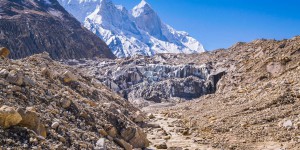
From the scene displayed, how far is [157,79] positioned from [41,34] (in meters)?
46.5

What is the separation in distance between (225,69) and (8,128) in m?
51.3

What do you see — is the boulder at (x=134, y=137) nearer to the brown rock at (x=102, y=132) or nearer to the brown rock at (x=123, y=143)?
the brown rock at (x=123, y=143)

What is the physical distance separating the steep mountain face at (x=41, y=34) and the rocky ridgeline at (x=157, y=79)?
24.0 metres

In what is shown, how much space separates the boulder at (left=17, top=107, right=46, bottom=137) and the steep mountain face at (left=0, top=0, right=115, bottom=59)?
84.4m

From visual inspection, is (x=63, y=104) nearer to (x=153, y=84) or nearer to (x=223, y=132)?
(x=223, y=132)

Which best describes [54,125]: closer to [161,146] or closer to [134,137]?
[134,137]

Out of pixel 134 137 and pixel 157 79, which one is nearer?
pixel 134 137

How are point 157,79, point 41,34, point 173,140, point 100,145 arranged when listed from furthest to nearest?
point 41,34 → point 157,79 → point 173,140 → point 100,145

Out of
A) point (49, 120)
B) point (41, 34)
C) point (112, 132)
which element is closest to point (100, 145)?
point (49, 120)

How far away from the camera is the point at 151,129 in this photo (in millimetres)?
18750

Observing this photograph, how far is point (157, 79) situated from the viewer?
70.8 metres

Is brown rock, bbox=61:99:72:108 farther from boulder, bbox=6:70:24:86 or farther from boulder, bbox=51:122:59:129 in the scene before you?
boulder, bbox=51:122:59:129

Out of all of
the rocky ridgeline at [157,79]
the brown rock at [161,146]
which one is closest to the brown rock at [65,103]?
the brown rock at [161,146]

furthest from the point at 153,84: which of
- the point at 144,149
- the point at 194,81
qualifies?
the point at 144,149
